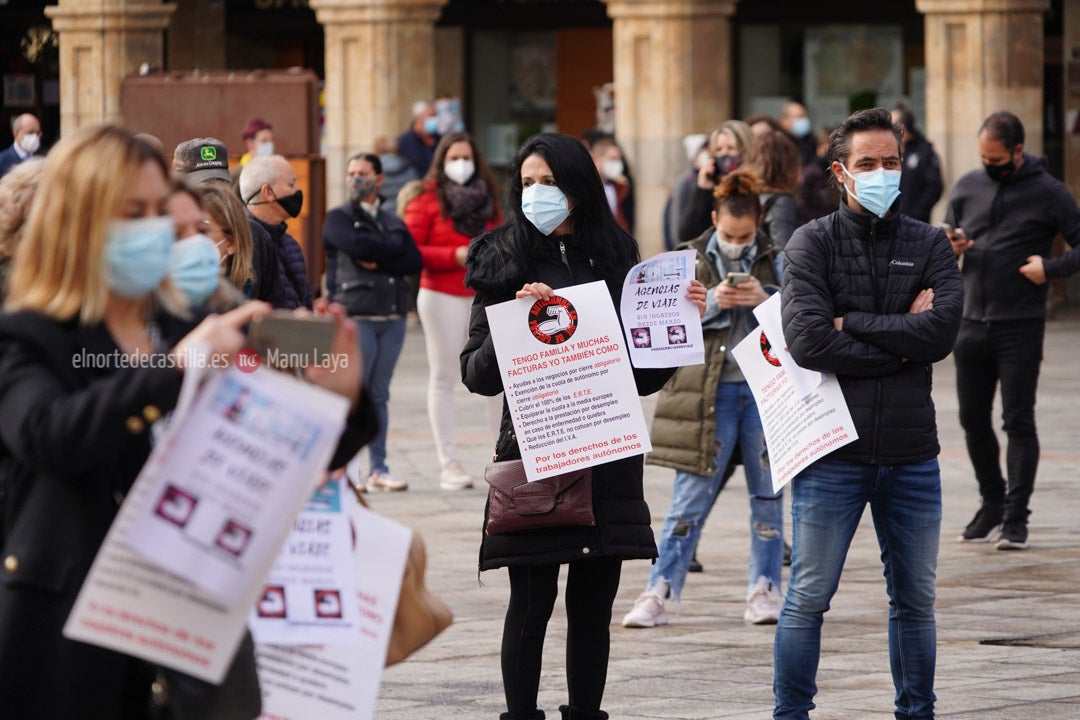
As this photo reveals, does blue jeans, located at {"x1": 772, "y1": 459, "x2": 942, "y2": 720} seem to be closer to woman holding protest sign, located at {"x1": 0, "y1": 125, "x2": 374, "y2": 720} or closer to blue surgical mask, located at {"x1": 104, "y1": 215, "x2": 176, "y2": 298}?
woman holding protest sign, located at {"x1": 0, "y1": 125, "x2": 374, "y2": 720}

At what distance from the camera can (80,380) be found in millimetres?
3789

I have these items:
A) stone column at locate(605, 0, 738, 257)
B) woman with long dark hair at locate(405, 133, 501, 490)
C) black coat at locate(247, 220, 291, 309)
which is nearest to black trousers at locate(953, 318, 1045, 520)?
woman with long dark hair at locate(405, 133, 501, 490)

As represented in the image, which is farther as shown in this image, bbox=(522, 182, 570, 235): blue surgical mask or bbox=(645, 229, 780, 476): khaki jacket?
bbox=(645, 229, 780, 476): khaki jacket

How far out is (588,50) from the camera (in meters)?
26.4

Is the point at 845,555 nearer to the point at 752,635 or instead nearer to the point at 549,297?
the point at 549,297

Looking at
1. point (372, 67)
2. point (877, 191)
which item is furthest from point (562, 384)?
point (372, 67)

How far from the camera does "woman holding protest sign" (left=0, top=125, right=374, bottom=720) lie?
370cm

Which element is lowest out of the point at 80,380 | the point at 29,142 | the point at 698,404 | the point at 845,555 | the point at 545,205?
the point at 845,555

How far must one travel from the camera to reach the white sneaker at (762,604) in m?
8.14

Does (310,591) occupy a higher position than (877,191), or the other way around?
(877,191)

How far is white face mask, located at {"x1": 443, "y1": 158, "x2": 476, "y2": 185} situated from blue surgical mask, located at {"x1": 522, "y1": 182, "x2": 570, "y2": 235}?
6.26 metres

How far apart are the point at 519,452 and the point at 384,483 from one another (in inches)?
228

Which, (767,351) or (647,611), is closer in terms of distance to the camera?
(767,351)

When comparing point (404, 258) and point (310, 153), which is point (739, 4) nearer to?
point (310, 153)
